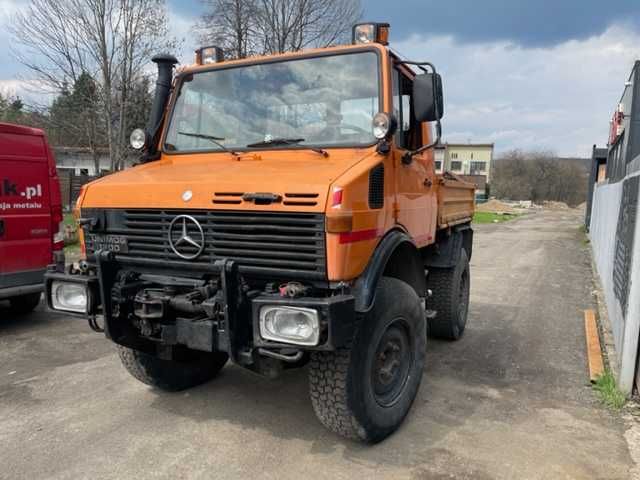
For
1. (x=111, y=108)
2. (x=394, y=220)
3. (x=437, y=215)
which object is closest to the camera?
(x=394, y=220)

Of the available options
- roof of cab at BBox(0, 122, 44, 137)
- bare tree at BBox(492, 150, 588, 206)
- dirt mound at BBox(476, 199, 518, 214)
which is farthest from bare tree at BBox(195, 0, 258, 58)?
bare tree at BBox(492, 150, 588, 206)

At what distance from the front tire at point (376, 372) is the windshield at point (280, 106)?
117cm

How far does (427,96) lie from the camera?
3.51 m

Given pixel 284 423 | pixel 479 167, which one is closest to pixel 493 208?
pixel 479 167

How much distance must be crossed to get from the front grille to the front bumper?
13 cm

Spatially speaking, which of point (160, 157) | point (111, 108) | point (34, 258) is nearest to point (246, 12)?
point (111, 108)

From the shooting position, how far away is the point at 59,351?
17.3 feet

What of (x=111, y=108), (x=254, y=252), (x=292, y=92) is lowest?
(x=254, y=252)

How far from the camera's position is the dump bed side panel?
4.96 m

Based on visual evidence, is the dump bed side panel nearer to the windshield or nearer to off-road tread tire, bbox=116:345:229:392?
the windshield

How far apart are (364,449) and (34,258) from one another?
4.62m

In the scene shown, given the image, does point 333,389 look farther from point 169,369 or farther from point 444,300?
point 444,300

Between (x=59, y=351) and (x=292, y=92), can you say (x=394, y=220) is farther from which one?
(x=59, y=351)

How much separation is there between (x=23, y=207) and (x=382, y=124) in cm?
463
